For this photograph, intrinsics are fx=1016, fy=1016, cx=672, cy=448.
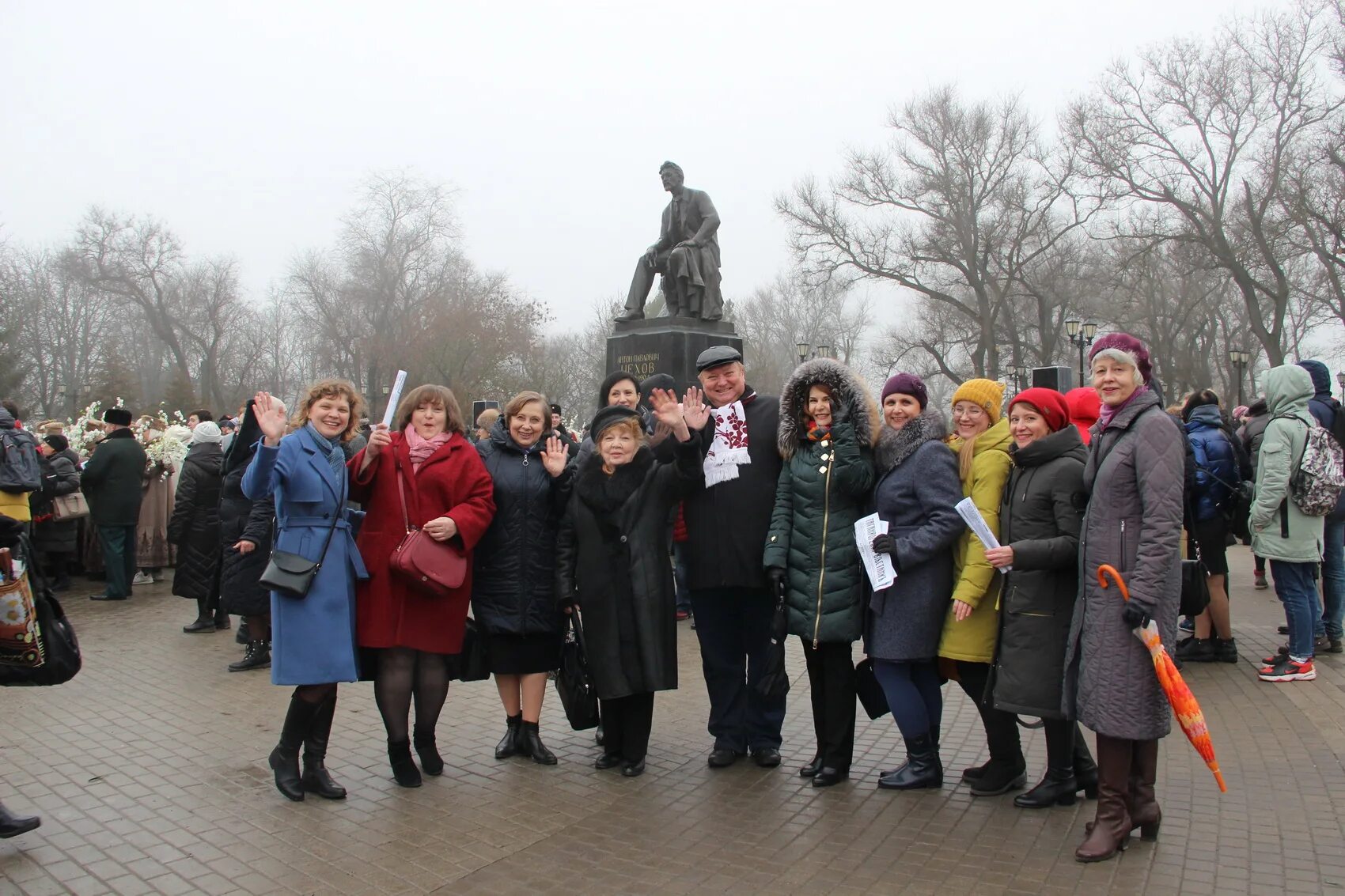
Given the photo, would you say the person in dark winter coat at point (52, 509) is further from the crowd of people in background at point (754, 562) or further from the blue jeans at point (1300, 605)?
the blue jeans at point (1300, 605)

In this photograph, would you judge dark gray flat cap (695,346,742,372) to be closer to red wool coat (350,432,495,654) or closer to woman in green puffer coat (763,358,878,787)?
woman in green puffer coat (763,358,878,787)

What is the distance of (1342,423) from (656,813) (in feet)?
21.1

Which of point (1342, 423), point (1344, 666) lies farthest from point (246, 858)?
point (1342, 423)

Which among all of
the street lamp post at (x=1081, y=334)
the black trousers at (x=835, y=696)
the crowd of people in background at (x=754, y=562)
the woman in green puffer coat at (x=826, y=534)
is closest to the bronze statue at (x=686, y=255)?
the crowd of people in background at (x=754, y=562)

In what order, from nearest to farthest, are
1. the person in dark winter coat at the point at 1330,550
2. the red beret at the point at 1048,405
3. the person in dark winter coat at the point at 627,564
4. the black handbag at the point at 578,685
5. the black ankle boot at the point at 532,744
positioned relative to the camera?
the red beret at the point at 1048,405 < the person in dark winter coat at the point at 627,564 < the black handbag at the point at 578,685 < the black ankle boot at the point at 532,744 < the person in dark winter coat at the point at 1330,550

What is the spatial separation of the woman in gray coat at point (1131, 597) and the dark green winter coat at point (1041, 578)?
109 mm

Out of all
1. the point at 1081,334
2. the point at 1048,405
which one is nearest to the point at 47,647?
the point at 1048,405

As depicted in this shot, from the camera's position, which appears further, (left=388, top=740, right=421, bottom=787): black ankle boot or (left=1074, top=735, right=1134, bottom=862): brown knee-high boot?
(left=388, top=740, right=421, bottom=787): black ankle boot

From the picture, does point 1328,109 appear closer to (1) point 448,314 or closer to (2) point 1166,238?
(2) point 1166,238

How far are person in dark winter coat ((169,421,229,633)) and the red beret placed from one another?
22.8 ft

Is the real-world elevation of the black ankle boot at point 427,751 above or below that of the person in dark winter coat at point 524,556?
below

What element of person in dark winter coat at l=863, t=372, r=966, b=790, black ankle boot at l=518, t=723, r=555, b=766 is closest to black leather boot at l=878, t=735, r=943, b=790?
person in dark winter coat at l=863, t=372, r=966, b=790

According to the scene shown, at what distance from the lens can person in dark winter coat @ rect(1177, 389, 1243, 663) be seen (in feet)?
24.0

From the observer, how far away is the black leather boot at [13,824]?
4.06m
